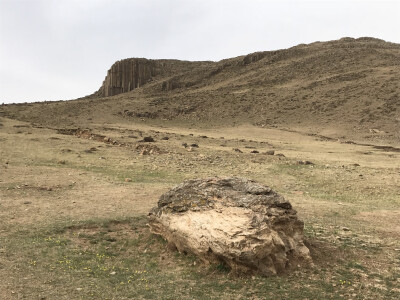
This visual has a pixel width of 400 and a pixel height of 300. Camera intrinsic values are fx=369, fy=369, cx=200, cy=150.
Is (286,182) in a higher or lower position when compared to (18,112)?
lower

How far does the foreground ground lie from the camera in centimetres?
675

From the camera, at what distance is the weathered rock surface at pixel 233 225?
717cm

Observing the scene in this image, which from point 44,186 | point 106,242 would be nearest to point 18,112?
point 44,186

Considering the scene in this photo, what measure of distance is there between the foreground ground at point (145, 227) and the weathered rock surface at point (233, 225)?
0.32 metres

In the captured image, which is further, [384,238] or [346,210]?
[346,210]

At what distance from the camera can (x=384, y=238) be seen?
9.61 m

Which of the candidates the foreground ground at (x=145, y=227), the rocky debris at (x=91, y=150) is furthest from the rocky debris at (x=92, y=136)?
the foreground ground at (x=145, y=227)

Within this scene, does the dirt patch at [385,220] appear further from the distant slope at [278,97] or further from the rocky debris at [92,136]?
the distant slope at [278,97]

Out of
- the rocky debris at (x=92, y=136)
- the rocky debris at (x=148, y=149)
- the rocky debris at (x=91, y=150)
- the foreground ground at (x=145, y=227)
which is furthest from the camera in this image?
the rocky debris at (x=92, y=136)

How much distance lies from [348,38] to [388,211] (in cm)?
7897

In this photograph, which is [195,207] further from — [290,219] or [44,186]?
[44,186]

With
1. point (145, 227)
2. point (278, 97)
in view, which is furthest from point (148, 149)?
point (278, 97)

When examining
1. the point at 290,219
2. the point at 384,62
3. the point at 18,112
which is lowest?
the point at 290,219

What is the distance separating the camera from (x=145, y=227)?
33.5ft
